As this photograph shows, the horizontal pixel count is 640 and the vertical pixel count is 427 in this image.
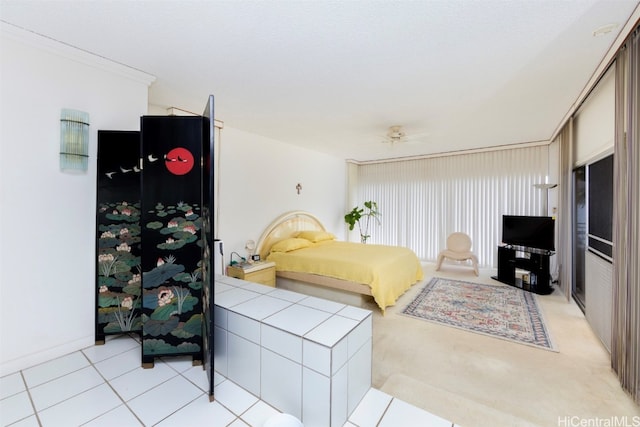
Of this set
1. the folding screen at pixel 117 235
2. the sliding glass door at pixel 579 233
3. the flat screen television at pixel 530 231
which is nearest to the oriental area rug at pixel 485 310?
the sliding glass door at pixel 579 233

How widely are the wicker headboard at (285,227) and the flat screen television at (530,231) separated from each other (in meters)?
3.44

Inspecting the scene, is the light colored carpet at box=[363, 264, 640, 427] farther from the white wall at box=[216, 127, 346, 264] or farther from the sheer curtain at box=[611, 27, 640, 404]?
the white wall at box=[216, 127, 346, 264]

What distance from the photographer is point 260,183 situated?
13.9 ft

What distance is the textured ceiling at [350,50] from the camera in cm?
153

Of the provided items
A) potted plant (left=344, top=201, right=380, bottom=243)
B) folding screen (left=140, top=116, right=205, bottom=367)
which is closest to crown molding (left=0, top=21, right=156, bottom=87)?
folding screen (left=140, top=116, right=205, bottom=367)

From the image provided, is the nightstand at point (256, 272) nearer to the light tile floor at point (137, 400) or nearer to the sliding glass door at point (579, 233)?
the light tile floor at point (137, 400)

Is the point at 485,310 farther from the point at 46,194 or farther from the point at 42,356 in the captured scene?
the point at 46,194

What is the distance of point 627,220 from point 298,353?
2.37 metres

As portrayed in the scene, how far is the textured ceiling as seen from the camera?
5.03 feet

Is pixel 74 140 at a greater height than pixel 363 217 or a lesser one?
greater

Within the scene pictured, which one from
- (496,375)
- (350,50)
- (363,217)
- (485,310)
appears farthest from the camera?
(363,217)

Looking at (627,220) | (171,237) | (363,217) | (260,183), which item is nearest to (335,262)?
(260,183)

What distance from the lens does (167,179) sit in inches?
66.9

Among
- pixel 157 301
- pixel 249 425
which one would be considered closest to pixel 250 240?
pixel 157 301
